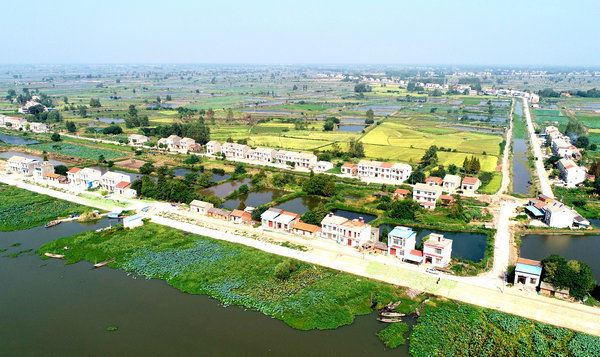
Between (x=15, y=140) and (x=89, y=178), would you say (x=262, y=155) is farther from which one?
(x=15, y=140)

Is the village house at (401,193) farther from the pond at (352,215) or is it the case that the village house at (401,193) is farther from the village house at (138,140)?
the village house at (138,140)

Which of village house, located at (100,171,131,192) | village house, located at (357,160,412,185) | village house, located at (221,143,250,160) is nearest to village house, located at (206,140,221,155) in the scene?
village house, located at (221,143,250,160)

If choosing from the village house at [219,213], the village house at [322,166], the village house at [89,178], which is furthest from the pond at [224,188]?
the village house at [89,178]

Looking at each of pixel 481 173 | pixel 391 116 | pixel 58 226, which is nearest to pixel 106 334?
pixel 58 226

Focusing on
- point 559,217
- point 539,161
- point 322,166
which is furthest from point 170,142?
point 539,161

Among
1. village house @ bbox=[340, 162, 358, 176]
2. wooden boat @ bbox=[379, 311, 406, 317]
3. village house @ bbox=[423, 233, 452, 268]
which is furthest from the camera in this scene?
village house @ bbox=[340, 162, 358, 176]

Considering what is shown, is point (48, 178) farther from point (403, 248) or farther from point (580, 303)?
point (580, 303)

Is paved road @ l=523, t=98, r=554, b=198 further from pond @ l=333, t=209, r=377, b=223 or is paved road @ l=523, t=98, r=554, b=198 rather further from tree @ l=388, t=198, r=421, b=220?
pond @ l=333, t=209, r=377, b=223

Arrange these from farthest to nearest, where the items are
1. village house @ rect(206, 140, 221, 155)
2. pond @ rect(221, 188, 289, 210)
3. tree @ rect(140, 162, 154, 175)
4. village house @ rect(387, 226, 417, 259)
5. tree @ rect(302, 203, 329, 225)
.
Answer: village house @ rect(206, 140, 221, 155), tree @ rect(140, 162, 154, 175), pond @ rect(221, 188, 289, 210), tree @ rect(302, 203, 329, 225), village house @ rect(387, 226, 417, 259)
